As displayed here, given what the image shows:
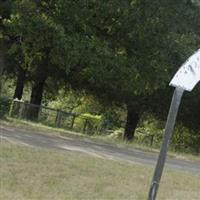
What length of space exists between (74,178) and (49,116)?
19640 mm

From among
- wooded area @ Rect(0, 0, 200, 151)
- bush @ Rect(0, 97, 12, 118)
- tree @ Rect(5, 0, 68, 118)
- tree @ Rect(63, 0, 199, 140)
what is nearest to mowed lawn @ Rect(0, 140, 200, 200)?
tree @ Rect(5, 0, 68, 118)

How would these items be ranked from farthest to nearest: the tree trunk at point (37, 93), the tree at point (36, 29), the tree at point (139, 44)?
the tree trunk at point (37, 93) → the tree at point (139, 44) → the tree at point (36, 29)

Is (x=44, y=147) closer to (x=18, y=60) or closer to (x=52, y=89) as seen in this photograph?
(x=18, y=60)

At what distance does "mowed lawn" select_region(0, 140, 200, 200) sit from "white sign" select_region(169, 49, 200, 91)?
360 centimetres

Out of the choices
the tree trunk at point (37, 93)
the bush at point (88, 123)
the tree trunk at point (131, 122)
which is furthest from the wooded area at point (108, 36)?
the tree trunk at point (131, 122)

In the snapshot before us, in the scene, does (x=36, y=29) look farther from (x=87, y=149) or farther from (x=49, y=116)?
(x=49, y=116)

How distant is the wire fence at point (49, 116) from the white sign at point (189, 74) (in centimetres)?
2119

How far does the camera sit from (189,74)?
6.02m

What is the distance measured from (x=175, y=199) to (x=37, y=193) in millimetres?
2539

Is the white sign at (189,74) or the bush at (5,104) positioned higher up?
the white sign at (189,74)

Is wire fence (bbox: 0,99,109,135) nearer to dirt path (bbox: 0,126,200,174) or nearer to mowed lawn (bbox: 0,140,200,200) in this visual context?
dirt path (bbox: 0,126,200,174)

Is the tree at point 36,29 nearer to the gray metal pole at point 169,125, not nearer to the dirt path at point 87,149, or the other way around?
the dirt path at point 87,149

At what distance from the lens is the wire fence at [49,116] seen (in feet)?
91.3

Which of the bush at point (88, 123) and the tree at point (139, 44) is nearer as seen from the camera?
the tree at point (139, 44)
